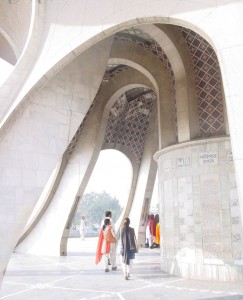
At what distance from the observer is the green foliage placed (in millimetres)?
66875

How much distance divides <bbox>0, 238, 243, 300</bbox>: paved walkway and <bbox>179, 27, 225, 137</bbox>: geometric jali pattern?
3310mm

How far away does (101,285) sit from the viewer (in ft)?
21.8

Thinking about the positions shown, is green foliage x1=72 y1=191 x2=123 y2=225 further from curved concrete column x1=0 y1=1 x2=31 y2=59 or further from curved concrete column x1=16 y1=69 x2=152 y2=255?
curved concrete column x1=0 y1=1 x2=31 y2=59

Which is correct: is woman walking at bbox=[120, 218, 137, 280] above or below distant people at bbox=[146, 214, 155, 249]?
below

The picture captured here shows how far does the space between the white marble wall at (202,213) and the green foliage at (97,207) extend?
56.6 m

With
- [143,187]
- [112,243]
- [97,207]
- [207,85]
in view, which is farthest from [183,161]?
[97,207]

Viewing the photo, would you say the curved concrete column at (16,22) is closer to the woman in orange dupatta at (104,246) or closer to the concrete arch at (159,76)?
the concrete arch at (159,76)

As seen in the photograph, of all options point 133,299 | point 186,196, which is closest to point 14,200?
point 133,299

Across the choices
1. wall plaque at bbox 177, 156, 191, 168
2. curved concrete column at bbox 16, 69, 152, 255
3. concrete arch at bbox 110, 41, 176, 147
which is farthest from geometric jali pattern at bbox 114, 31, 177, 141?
wall plaque at bbox 177, 156, 191, 168

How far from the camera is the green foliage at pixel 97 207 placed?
66875mm

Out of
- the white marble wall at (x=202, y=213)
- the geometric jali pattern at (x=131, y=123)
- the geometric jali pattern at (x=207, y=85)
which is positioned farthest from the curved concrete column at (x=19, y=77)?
the geometric jali pattern at (x=131, y=123)

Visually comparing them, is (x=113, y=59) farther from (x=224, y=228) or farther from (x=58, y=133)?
(x=224, y=228)

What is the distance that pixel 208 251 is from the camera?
712 centimetres

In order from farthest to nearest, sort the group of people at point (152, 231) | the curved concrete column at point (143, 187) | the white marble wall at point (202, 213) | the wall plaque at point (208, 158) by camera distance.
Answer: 1. the group of people at point (152, 231)
2. the curved concrete column at point (143, 187)
3. the wall plaque at point (208, 158)
4. the white marble wall at point (202, 213)
